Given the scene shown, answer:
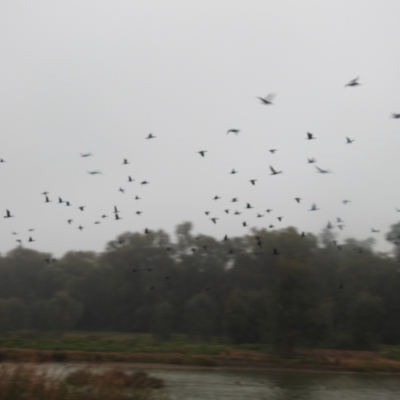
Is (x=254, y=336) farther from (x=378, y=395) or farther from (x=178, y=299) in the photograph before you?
(x=378, y=395)

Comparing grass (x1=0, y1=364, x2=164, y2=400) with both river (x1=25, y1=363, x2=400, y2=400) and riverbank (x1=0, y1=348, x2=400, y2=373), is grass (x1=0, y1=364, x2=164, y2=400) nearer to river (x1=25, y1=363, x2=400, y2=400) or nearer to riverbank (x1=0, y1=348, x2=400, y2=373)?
river (x1=25, y1=363, x2=400, y2=400)

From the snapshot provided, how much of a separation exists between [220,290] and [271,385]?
1692 inches

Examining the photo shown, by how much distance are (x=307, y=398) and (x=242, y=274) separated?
162 ft

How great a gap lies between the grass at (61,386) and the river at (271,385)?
1095cm

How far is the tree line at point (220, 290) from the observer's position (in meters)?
57.2

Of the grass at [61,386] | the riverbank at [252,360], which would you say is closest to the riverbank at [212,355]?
the riverbank at [252,360]

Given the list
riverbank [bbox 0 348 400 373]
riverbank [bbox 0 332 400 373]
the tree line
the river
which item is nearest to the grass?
the river

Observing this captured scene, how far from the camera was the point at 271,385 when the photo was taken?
39.7 m

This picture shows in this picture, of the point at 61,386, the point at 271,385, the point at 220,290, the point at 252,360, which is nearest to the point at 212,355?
the point at 252,360

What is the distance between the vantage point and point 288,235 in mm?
79500

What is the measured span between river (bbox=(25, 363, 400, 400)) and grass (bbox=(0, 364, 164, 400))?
35.9 feet

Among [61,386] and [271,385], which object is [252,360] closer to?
[271,385]

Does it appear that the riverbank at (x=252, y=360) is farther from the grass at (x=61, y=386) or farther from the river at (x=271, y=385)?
the grass at (x=61, y=386)

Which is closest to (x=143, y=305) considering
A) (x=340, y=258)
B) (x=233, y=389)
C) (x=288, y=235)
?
(x=288, y=235)
